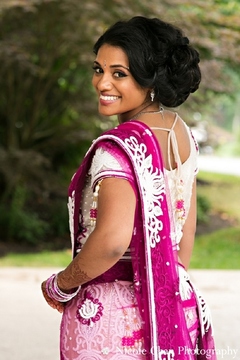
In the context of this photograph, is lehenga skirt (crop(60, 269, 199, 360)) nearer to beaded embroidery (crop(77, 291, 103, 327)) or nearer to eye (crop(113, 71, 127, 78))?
beaded embroidery (crop(77, 291, 103, 327))

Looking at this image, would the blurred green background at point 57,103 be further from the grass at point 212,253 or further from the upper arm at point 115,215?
the upper arm at point 115,215

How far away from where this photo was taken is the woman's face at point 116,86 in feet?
5.71

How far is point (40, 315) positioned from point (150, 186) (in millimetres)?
3472

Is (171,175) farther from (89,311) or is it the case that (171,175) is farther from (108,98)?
(89,311)

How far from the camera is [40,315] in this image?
4965 millimetres

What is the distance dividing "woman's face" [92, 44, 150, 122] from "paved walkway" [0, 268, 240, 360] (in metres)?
2.44

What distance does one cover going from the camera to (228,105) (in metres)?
29.1

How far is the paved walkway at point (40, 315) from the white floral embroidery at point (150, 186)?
94.2 inches

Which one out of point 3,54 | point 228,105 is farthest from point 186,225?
point 228,105

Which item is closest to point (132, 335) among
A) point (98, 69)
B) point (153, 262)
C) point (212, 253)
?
point (153, 262)

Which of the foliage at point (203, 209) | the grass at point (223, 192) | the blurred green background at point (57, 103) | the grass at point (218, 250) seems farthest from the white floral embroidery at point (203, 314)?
the grass at point (223, 192)

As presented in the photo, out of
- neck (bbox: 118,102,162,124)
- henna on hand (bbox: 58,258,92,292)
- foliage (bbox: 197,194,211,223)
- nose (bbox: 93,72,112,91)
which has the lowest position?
henna on hand (bbox: 58,258,92,292)

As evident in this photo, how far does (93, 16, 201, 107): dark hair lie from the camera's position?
5.64 feet

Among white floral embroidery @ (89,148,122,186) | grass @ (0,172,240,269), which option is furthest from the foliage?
white floral embroidery @ (89,148,122,186)
